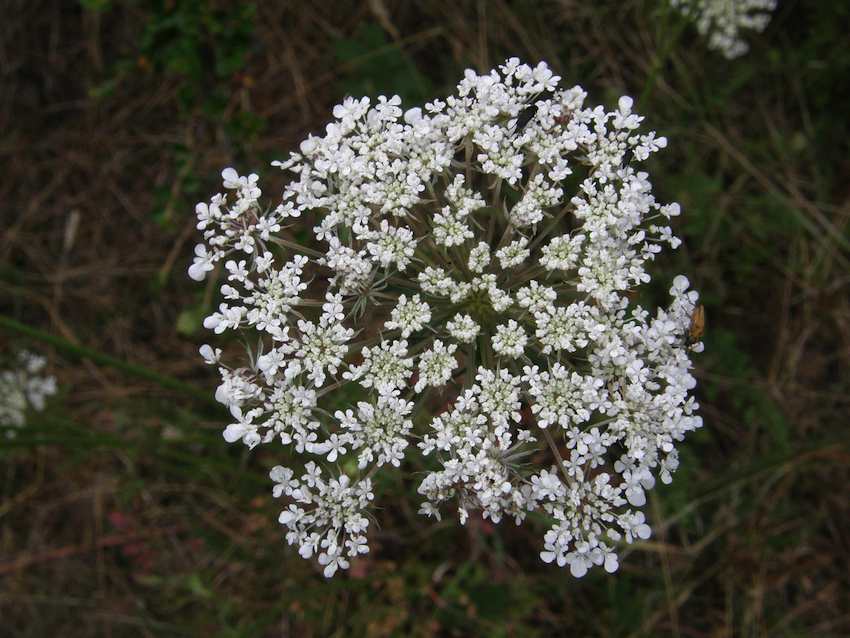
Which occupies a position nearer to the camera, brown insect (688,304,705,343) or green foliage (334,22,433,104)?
brown insect (688,304,705,343)

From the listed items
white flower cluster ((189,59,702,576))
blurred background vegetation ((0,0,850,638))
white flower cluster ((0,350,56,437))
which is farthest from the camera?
white flower cluster ((0,350,56,437))

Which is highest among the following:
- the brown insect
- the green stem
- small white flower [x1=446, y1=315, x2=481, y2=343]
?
the green stem

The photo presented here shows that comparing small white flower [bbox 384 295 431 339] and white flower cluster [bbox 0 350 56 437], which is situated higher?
white flower cluster [bbox 0 350 56 437]

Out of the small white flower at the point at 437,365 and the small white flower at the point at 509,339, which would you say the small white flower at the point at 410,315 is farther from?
the small white flower at the point at 509,339

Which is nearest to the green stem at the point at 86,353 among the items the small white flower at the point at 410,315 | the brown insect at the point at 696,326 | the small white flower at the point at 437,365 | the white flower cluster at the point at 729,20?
the small white flower at the point at 410,315

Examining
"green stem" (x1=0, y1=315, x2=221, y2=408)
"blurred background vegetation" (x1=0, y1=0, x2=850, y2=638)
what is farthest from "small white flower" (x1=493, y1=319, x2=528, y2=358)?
"blurred background vegetation" (x1=0, y1=0, x2=850, y2=638)

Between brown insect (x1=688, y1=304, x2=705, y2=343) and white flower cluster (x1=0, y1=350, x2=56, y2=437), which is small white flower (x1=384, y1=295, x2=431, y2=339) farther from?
white flower cluster (x1=0, y1=350, x2=56, y2=437)

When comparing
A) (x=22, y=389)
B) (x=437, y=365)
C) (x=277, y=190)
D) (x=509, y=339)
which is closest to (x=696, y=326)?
(x=509, y=339)

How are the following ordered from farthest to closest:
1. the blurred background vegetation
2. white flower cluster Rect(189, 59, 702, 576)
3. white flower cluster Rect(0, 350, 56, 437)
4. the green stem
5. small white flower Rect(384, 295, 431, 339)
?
white flower cluster Rect(0, 350, 56, 437) → the blurred background vegetation → the green stem → small white flower Rect(384, 295, 431, 339) → white flower cluster Rect(189, 59, 702, 576)
